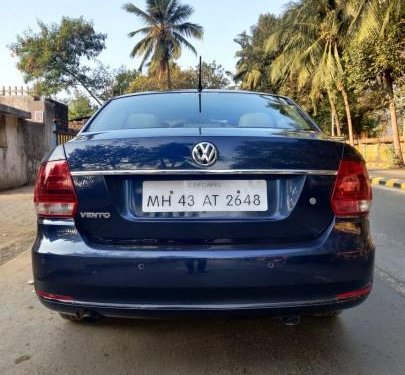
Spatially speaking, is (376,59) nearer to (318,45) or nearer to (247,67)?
(318,45)

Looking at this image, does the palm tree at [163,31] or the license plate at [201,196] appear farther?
the palm tree at [163,31]

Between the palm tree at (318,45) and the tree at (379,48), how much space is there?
2581mm

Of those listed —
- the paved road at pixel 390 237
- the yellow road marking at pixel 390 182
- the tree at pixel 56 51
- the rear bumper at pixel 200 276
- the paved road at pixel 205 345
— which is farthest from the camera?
the tree at pixel 56 51

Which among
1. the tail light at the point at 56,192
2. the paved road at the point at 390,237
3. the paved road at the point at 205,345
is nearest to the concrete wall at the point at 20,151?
the paved road at the point at 390,237

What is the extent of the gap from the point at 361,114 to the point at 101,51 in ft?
66.1

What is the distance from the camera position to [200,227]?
2490mm

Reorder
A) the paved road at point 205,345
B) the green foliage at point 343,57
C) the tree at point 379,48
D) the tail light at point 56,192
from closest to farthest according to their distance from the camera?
1. the tail light at point 56,192
2. the paved road at point 205,345
3. the tree at point 379,48
4. the green foliage at point 343,57

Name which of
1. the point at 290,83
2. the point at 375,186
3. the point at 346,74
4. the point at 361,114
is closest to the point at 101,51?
the point at 290,83

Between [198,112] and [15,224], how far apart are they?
562 centimetres

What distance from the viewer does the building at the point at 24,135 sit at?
14.4m

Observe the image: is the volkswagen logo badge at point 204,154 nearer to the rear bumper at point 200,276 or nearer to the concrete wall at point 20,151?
the rear bumper at point 200,276

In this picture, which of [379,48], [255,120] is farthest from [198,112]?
[379,48]

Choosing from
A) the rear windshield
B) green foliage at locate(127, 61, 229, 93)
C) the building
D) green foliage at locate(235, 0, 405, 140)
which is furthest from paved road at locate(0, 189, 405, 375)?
green foliage at locate(127, 61, 229, 93)

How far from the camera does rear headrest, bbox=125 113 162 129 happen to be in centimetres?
331
